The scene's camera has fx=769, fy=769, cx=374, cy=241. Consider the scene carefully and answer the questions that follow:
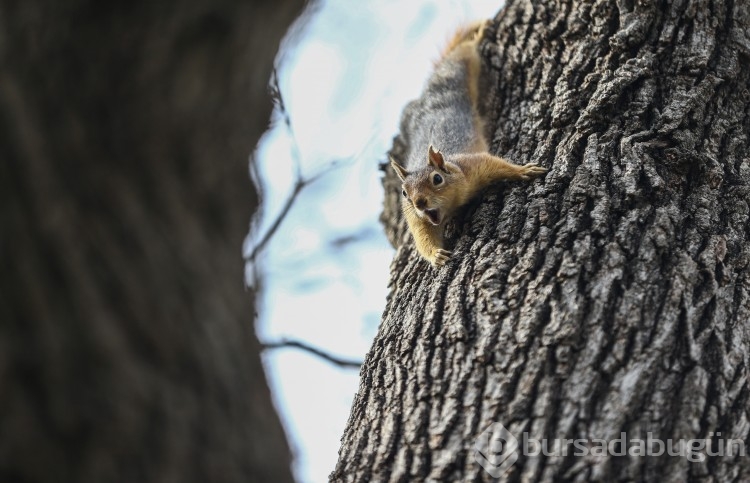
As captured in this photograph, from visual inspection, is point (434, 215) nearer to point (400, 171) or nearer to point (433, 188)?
point (433, 188)

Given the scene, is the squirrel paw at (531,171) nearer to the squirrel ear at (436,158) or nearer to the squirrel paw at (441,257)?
the squirrel paw at (441,257)

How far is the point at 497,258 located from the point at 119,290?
6.37ft

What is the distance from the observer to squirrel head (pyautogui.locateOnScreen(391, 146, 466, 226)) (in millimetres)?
4461

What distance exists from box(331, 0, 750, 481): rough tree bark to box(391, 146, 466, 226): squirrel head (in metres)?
0.35

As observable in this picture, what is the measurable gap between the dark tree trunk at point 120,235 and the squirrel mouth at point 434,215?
2.66m

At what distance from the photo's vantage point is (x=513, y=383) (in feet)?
8.71

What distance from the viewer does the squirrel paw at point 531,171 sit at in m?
3.61

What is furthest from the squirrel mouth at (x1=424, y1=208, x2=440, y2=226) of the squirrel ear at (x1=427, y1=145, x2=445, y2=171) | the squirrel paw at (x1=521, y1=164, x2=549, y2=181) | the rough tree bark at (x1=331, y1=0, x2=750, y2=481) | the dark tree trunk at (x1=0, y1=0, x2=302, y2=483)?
the dark tree trunk at (x1=0, y1=0, x2=302, y2=483)

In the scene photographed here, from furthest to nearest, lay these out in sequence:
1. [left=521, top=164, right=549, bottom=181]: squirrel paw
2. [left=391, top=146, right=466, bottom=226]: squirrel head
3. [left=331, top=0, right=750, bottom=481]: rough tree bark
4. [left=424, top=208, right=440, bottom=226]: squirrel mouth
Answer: [left=391, top=146, right=466, bottom=226]: squirrel head → [left=424, top=208, right=440, bottom=226]: squirrel mouth → [left=521, top=164, right=549, bottom=181]: squirrel paw → [left=331, top=0, right=750, bottom=481]: rough tree bark

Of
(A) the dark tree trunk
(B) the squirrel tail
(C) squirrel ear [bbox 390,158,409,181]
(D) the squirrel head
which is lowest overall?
(A) the dark tree trunk

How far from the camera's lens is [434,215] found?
14.5 feet

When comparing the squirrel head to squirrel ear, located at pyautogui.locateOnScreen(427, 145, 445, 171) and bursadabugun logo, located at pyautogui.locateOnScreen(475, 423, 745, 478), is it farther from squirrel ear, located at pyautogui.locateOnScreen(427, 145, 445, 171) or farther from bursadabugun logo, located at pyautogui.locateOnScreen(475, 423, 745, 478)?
bursadabugun logo, located at pyautogui.locateOnScreen(475, 423, 745, 478)

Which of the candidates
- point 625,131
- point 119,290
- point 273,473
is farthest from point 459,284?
point 119,290

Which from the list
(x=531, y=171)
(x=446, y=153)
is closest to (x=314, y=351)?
(x=446, y=153)
